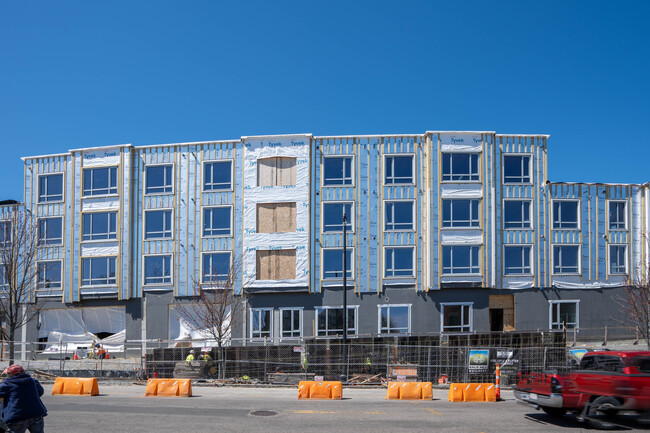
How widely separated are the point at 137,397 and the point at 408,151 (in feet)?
82.2

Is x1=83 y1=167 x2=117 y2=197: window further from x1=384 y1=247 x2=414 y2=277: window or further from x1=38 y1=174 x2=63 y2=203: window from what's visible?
x1=384 y1=247 x2=414 y2=277: window

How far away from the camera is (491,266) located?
128 ft

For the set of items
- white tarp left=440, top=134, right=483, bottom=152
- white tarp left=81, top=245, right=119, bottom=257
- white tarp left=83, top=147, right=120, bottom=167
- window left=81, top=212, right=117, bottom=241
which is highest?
white tarp left=440, top=134, right=483, bottom=152

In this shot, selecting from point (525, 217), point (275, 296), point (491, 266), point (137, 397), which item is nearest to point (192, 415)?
point (137, 397)

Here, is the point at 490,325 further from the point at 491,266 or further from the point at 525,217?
the point at 525,217

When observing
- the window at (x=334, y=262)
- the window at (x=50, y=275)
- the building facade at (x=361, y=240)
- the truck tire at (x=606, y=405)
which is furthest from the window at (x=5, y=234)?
the truck tire at (x=606, y=405)

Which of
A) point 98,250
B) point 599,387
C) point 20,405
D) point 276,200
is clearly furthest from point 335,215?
point 20,405

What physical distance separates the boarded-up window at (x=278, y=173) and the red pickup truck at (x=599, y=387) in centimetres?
2729

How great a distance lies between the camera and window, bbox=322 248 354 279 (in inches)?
1565

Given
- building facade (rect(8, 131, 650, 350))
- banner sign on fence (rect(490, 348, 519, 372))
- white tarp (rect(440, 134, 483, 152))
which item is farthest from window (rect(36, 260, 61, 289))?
banner sign on fence (rect(490, 348, 519, 372))

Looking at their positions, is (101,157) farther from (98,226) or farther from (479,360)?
(479,360)

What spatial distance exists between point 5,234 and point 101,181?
6.66m

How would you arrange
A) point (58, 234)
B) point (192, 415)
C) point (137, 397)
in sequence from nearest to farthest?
point (192, 415), point (137, 397), point (58, 234)

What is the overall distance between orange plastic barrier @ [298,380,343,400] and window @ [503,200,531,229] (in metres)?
23.3
